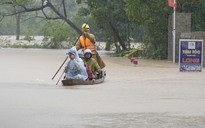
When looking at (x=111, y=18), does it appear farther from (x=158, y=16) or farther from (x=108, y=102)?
(x=108, y=102)

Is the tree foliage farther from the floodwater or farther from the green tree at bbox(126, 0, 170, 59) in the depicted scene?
the floodwater

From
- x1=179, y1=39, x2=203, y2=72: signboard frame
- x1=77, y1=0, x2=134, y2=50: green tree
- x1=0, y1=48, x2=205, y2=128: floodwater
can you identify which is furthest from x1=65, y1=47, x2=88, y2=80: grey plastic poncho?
x1=77, y1=0, x2=134, y2=50: green tree

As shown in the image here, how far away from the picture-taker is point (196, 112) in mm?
11977

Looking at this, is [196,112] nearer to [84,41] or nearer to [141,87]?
[141,87]

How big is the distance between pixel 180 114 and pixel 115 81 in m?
7.67

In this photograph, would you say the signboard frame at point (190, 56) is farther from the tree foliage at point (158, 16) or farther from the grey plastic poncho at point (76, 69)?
the tree foliage at point (158, 16)

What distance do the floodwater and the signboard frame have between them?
58 centimetres

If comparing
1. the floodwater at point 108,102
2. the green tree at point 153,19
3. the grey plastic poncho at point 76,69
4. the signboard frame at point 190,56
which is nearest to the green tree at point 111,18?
the green tree at point 153,19

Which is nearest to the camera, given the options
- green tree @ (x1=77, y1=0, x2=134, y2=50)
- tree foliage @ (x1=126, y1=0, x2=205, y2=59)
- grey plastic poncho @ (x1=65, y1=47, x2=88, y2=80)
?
grey plastic poncho @ (x1=65, y1=47, x2=88, y2=80)

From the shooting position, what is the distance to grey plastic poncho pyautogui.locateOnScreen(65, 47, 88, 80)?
57.8 ft

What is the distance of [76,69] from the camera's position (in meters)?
17.7

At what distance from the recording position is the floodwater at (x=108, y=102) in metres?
10.7

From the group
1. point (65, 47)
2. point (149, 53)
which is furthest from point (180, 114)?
point (65, 47)

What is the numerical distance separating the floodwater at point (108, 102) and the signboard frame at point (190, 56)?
1.90 ft
